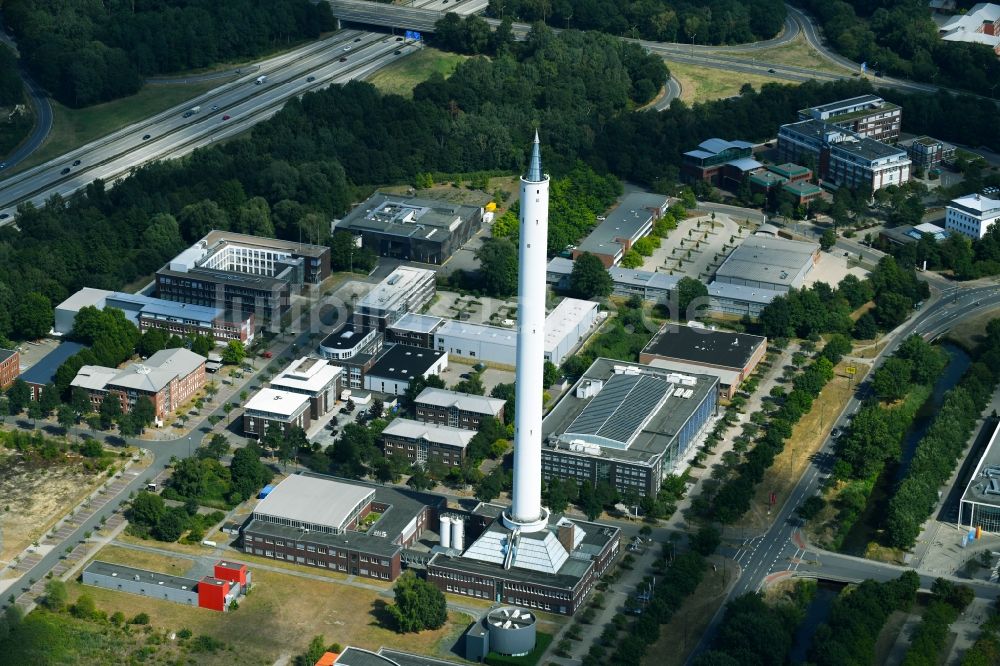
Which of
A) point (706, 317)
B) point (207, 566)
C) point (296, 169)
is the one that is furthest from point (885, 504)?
point (296, 169)

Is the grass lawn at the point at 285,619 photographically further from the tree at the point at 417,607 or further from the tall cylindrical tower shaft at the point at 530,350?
the tall cylindrical tower shaft at the point at 530,350

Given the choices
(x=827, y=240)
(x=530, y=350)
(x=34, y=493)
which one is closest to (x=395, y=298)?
(x=34, y=493)

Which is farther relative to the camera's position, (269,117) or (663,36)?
(663,36)

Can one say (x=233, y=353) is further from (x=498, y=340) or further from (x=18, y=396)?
(x=498, y=340)

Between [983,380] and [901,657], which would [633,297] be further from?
[901,657]

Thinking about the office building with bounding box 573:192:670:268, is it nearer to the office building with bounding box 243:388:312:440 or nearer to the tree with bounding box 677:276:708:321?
the tree with bounding box 677:276:708:321

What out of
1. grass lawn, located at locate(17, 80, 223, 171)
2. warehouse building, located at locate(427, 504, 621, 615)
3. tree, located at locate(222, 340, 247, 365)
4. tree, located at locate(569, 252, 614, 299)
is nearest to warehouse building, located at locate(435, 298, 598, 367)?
tree, located at locate(569, 252, 614, 299)
